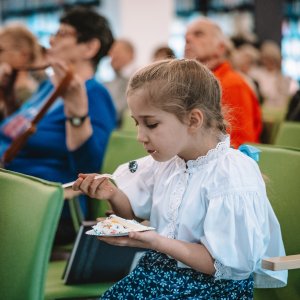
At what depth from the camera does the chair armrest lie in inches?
66.7

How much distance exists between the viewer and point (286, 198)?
210cm

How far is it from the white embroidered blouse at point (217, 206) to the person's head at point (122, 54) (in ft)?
17.6

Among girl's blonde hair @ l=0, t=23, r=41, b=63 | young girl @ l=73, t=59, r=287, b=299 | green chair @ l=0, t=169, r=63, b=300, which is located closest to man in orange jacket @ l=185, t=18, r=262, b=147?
girl's blonde hair @ l=0, t=23, r=41, b=63

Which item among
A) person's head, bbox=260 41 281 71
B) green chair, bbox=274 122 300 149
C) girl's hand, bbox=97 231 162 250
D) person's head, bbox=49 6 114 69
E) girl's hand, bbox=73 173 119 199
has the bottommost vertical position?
person's head, bbox=260 41 281 71

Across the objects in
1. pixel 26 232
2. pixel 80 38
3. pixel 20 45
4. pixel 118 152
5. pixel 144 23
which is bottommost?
pixel 144 23

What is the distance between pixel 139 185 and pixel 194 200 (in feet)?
0.77

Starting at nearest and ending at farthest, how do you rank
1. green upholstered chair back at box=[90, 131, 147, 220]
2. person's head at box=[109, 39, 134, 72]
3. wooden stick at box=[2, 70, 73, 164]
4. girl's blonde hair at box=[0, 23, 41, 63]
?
green upholstered chair back at box=[90, 131, 147, 220] → wooden stick at box=[2, 70, 73, 164] → girl's blonde hair at box=[0, 23, 41, 63] → person's head at box=[109, 39, 134, 72]

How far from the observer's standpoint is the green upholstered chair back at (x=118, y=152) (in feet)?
9.02

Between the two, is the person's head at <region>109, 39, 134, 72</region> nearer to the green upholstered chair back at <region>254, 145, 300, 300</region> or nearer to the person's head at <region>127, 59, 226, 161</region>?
the green upholstered chair back at <region>254, 145, 300, 300</region>

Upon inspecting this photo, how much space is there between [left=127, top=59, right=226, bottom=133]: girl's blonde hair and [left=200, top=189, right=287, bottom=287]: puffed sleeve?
0.23 m

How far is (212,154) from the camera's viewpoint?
1809mm

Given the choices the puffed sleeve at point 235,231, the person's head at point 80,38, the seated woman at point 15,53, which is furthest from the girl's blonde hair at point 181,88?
the seated woman at point 15,53

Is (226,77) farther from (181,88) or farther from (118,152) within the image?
(181,88)

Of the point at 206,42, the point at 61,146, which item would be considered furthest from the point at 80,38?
the point at 206,42
